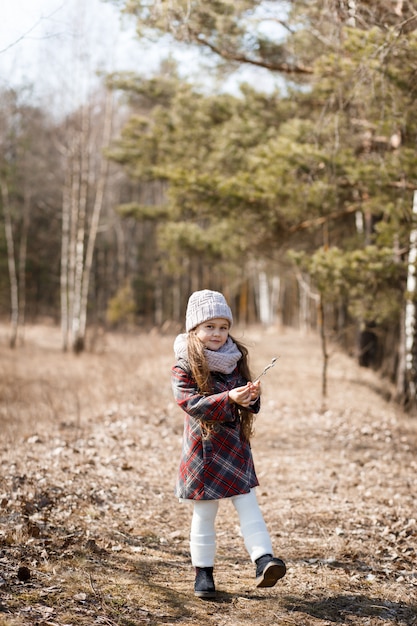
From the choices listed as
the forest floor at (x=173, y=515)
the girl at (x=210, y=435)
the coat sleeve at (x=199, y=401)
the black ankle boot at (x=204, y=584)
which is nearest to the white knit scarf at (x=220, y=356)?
the girl at (x=210, y=435)

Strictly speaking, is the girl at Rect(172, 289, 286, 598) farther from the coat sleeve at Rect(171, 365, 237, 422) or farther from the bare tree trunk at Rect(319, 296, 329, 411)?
the bare tree trunk at Rect(319, 296, 329, 411)

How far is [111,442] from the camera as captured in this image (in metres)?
7.26

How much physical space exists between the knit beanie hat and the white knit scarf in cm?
13

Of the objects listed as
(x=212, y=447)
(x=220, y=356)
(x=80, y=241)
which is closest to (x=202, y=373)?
(x=220, y=356)

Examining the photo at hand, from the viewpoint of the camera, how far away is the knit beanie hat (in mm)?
3512

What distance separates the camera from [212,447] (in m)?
3.49

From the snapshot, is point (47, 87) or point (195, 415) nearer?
point (195, 415)

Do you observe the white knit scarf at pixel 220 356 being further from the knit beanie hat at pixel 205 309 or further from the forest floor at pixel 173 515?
the forest floor at pixel 173 515

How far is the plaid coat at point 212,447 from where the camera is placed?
3.37 m

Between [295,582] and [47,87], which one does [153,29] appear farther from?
[47,87]

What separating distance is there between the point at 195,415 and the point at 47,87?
17.1m

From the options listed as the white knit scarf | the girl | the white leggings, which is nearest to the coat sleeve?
the girl

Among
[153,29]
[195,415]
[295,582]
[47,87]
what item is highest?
[47,87]

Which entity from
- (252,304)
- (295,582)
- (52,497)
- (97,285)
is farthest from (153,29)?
(252,304)
